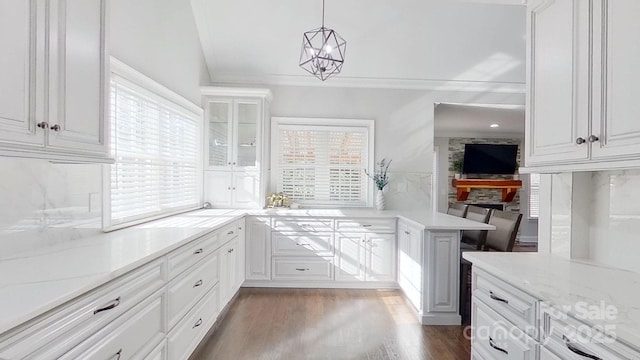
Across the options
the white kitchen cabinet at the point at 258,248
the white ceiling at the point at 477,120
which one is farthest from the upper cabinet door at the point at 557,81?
the white ceiling at the point at 477,120

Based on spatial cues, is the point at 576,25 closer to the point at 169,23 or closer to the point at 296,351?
the point at 296,351

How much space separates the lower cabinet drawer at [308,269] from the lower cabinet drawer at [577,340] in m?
2.59

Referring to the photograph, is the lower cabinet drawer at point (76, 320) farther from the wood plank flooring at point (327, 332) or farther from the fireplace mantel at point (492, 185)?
the fireplace mantel at point (492, 185)

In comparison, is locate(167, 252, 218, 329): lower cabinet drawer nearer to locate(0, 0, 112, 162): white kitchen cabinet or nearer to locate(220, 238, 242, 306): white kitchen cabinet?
locate(220, 238, 242, 306): white kitchen cabinet

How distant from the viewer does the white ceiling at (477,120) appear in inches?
188

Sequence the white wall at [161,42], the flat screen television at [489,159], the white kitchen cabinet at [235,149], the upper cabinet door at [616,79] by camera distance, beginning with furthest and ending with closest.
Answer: the flat screen television at [489,159], the white kitchen cabinet at [235,149], the white wall at [161,42], the upper cabinet door at [616,79]

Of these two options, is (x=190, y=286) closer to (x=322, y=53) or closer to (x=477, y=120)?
(x=322, y=53)

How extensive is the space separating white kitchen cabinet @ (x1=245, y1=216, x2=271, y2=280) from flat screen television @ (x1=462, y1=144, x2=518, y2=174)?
5027mm

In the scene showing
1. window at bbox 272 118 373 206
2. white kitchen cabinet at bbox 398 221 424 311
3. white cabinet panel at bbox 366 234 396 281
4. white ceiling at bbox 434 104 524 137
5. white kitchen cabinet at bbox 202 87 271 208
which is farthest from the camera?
white ceiling at bbox 434 104 524 137

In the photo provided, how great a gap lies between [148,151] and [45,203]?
1104 mm

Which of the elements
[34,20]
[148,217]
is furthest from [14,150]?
[148,217]

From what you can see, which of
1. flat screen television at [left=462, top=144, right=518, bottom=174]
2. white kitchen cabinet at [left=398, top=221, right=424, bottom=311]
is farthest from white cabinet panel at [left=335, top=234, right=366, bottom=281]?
flat screen television at [left=462, top=144, right=518, bottom=174]

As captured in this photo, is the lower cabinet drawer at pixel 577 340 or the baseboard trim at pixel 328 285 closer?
the lower cabinet drawer at pixel 577 340

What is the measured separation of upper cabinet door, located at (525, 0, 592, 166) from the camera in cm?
130
